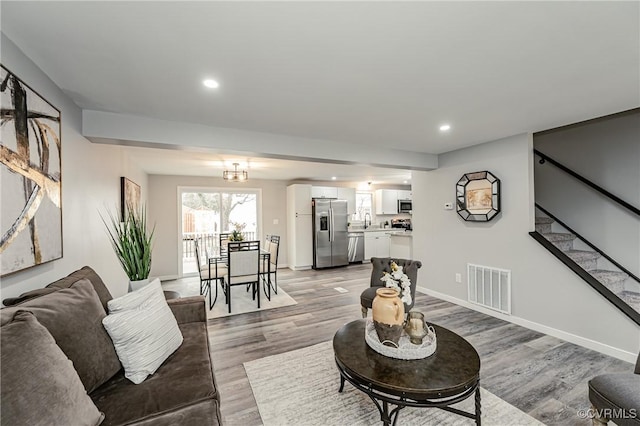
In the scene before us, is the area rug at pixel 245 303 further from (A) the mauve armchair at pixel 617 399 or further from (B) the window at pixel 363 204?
(B) the window at pixel 363 204

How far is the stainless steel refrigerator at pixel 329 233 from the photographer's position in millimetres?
6820

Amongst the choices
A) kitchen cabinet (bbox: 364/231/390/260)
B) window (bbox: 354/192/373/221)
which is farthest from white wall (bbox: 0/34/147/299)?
window (bbox: 354/192/373/221)

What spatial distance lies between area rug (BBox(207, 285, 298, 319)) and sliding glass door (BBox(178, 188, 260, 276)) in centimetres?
189

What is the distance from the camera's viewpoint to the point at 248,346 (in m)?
2.86

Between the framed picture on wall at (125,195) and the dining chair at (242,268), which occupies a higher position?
the framed picture on wall at (125,195)

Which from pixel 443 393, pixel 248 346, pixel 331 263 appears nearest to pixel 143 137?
pixel 248 346

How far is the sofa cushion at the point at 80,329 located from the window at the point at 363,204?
275 inches

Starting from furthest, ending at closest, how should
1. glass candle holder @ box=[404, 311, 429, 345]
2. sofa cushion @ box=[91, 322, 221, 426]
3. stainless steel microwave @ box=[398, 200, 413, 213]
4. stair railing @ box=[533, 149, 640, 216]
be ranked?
stainless steel microwave @ box=[398, 200, 413, 213], stair railing @ box=[533, 149, 640, 216], glass candle holder @ box=[404, 311, 429, 345], sofa cushion @ box=[91, 322, 221, 426]

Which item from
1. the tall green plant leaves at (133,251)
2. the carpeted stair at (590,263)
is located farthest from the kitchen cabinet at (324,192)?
the tall green plant leaves at (133,251)

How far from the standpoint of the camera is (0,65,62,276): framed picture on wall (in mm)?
1302

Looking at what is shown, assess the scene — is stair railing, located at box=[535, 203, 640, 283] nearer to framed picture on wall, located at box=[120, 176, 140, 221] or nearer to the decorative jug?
the decorative jug

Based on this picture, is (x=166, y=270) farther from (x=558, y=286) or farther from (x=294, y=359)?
(x=558, y=286)

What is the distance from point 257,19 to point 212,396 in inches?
73.1

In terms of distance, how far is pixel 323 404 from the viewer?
6.42 feet
